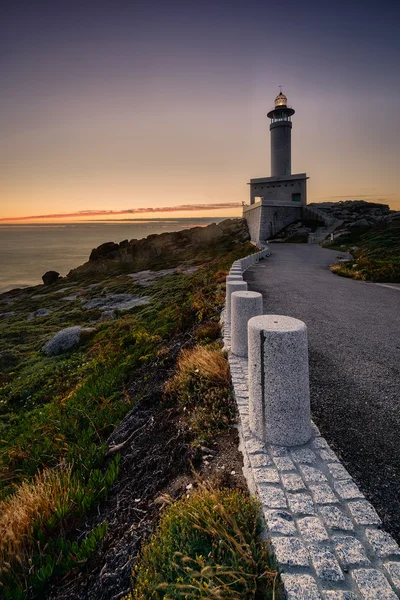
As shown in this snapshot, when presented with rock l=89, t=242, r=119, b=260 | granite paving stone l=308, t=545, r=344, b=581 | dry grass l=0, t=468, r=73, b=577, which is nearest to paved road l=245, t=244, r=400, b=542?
granite paving stone l=308, t=545, r=344, b=581

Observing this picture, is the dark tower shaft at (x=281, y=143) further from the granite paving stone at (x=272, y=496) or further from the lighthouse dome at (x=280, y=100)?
the granite paving stone at (x=272, y=496)

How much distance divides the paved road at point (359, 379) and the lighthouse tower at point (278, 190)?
36.8 m

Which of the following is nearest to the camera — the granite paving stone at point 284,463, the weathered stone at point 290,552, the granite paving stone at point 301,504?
the weathered stone at point 290,552

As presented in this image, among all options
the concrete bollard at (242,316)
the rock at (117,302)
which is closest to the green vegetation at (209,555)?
the concrete bollard at (242,316)

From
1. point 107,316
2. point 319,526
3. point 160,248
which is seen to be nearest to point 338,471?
point 319,526

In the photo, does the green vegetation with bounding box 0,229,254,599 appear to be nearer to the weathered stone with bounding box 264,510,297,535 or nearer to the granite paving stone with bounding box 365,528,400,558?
the weathered stone with bounding box 264,510,297,535

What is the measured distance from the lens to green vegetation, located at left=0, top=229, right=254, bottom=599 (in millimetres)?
3592

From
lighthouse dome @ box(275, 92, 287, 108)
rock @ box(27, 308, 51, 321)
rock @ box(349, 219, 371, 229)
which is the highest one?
lighthouse dome @ box(275, 92, 287, 108)

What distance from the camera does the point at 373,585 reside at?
2.27m

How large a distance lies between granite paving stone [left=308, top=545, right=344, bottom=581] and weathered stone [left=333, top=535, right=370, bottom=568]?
8cm

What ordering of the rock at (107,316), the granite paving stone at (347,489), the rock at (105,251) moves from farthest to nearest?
1. the rock at (105,251)
2. the rock at (107,316)
3. the granite paving stone at (347,489)

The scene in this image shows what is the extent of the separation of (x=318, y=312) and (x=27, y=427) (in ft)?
26.2

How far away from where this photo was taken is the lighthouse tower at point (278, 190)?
4781 cm

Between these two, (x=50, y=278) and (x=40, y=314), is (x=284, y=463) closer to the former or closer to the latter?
(x=40, y=314)
